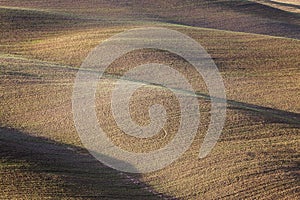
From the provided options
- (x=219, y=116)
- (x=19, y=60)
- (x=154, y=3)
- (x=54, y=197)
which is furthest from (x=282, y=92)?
(x=154, y=3)

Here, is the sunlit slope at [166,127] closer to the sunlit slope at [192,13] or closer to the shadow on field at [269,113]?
the shadow on field at [269,113]

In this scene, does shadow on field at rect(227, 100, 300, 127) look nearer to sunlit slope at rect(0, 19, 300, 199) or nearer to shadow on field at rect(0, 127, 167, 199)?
sunlit slope at rect(0, 19, 300, 199)

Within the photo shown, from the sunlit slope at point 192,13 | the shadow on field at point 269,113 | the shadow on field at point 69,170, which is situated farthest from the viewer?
the sunlit slope at point 192,13

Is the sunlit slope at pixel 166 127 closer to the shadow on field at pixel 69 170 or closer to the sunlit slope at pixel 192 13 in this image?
the shadow on field at pixel 69 170

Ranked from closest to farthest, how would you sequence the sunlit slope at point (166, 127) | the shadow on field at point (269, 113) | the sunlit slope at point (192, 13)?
the sunlit slope at point (166, 127), the shadow on field at point (269, 113), the sunlit slope at point (192, 13)

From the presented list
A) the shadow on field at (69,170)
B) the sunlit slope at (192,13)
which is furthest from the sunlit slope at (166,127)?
the sunlit slope at (192,13)

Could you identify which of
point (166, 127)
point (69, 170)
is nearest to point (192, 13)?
point (166, 127)

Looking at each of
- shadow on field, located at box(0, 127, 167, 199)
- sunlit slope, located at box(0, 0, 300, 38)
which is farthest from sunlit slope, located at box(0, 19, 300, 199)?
sunlit slope, located at box(0, 0, 300, 38)

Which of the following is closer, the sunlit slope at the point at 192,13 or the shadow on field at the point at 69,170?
the shadow on field at the point at 69,170
